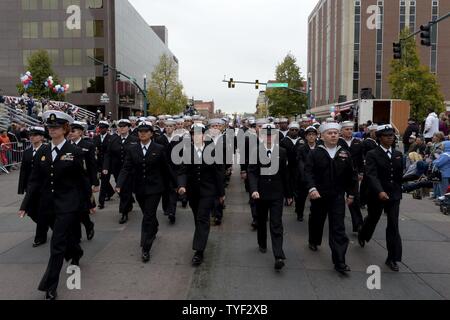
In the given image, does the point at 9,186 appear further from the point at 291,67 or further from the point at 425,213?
the point at 291,67

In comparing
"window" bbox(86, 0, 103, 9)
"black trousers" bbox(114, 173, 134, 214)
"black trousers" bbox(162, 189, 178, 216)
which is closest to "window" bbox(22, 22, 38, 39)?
"window" bbox(86, 0, 103, 9)

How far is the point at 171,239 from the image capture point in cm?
713

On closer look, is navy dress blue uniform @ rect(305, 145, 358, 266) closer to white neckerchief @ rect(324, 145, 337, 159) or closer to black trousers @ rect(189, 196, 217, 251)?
white neckerchief @ rect(324, 145, 337, 159)

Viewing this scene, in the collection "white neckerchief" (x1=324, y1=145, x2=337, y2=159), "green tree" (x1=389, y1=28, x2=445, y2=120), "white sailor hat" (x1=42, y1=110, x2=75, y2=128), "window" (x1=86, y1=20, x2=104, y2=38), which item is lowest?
"white neckerchief" (x1=324, y1=145, x2=337, y2=159)

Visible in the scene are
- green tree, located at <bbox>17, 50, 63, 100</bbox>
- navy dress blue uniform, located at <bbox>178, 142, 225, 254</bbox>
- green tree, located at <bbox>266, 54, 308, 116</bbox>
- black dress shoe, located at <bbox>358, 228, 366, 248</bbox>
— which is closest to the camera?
navy dress blue uniform, located at <bbox>178, 142, 225, 254</bbox>

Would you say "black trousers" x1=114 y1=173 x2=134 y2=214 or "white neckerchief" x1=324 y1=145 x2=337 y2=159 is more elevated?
"white neckerchief" x1=324 y1=145 x2=337 y2=159

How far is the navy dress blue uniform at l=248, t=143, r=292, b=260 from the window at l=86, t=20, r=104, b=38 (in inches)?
2166

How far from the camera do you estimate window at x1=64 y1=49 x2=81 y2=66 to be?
56.2 meters

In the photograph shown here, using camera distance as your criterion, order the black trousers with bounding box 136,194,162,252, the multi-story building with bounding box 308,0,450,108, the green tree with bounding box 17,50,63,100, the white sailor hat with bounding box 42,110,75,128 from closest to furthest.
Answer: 1. the white sailor hat with bounding box 42,110,75,128
2. the black trousers with bounding box 136,194,162,252
3. the green tree with bounding box 17,50,63,100
4. the multi-story building with bounding box 308,0,450,108

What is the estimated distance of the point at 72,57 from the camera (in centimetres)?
5625

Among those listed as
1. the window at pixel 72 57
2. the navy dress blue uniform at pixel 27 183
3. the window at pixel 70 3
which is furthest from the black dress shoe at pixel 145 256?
the window at pixel 70 3

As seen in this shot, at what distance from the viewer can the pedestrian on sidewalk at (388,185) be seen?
18.8ft

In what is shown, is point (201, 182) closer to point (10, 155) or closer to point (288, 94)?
point (10, 155)
